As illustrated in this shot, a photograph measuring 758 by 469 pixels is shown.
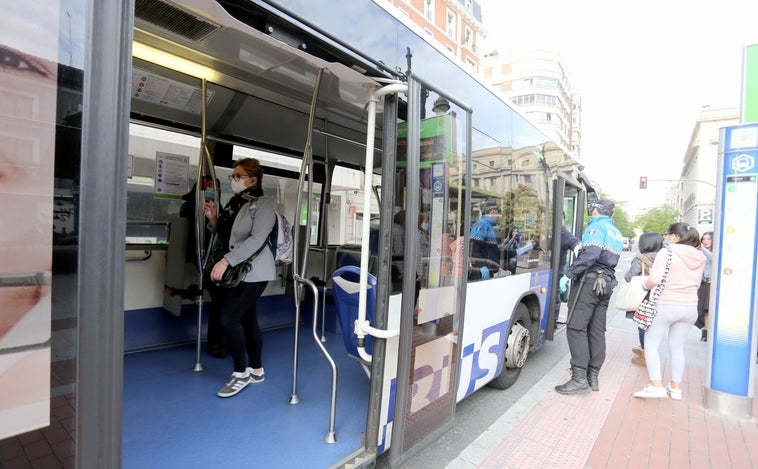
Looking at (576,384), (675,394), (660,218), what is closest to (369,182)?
(576,384)

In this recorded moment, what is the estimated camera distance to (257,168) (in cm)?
328

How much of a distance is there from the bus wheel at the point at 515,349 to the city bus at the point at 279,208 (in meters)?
0.03

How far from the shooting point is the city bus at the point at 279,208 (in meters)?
1.02

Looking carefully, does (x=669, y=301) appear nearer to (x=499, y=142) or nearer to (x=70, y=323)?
(x=499, y=142)

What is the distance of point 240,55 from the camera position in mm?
2842

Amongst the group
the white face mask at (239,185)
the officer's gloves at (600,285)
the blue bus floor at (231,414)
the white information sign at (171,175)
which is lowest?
the blue bus floor at (231,414)

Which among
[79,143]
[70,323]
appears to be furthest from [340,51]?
[70,323]

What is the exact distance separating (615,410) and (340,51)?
3.90 m

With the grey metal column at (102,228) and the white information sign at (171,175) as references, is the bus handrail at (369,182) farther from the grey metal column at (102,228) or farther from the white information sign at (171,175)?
the white information sign at (171,175)

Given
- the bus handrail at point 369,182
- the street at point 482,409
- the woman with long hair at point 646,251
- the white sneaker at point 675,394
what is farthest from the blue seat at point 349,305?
the woman with long hair at point 646,251

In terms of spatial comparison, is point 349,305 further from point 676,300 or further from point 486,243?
point 676,300

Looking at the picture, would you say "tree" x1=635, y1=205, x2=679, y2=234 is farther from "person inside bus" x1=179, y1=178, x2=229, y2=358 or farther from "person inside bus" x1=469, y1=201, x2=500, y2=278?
"person inside bus" x1=179, y1=178, x2=229, y2=358

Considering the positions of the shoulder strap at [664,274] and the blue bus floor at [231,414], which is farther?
the shoulder strap at [664,274]

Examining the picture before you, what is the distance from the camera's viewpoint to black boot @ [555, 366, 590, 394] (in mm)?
4141
